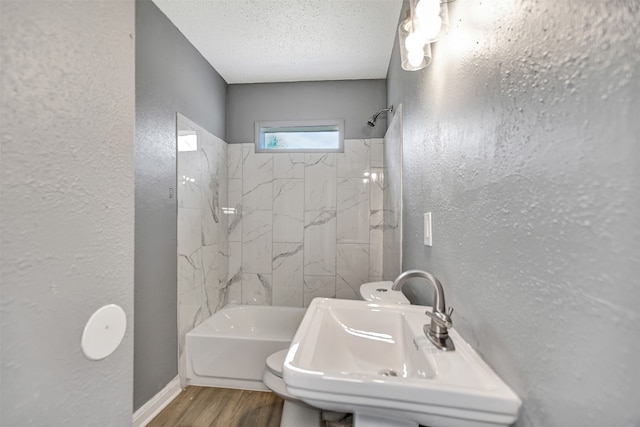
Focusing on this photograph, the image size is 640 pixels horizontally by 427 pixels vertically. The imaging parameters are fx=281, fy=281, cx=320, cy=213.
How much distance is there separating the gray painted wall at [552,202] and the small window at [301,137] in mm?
2021

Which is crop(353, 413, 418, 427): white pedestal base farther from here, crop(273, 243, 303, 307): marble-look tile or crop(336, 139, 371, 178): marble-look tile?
crop(336, 139, 371, 178): marble-look tile

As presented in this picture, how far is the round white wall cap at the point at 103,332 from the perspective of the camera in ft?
1.63

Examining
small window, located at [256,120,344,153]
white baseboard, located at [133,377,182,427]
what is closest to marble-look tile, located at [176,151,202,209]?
small window, located at [256,120,344,153]

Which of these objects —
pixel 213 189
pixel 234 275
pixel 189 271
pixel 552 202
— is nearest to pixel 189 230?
pixel 189 271

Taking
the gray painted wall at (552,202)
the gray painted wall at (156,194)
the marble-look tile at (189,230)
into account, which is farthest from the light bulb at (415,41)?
the marble-look tile at (189,230)

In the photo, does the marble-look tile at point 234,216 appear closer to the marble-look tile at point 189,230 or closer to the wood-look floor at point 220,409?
the marble-look tile at point 189,230

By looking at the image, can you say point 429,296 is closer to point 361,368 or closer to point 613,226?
point 361,368

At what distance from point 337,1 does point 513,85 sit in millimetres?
1678

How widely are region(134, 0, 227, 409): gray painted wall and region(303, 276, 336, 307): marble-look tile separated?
1.21m

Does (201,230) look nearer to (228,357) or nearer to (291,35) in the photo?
(228,357)

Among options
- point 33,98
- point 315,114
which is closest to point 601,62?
point 33,98

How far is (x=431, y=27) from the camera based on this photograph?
0.99 metres

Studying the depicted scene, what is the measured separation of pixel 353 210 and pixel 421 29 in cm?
191

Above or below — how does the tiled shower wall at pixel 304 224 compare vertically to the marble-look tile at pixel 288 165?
below
